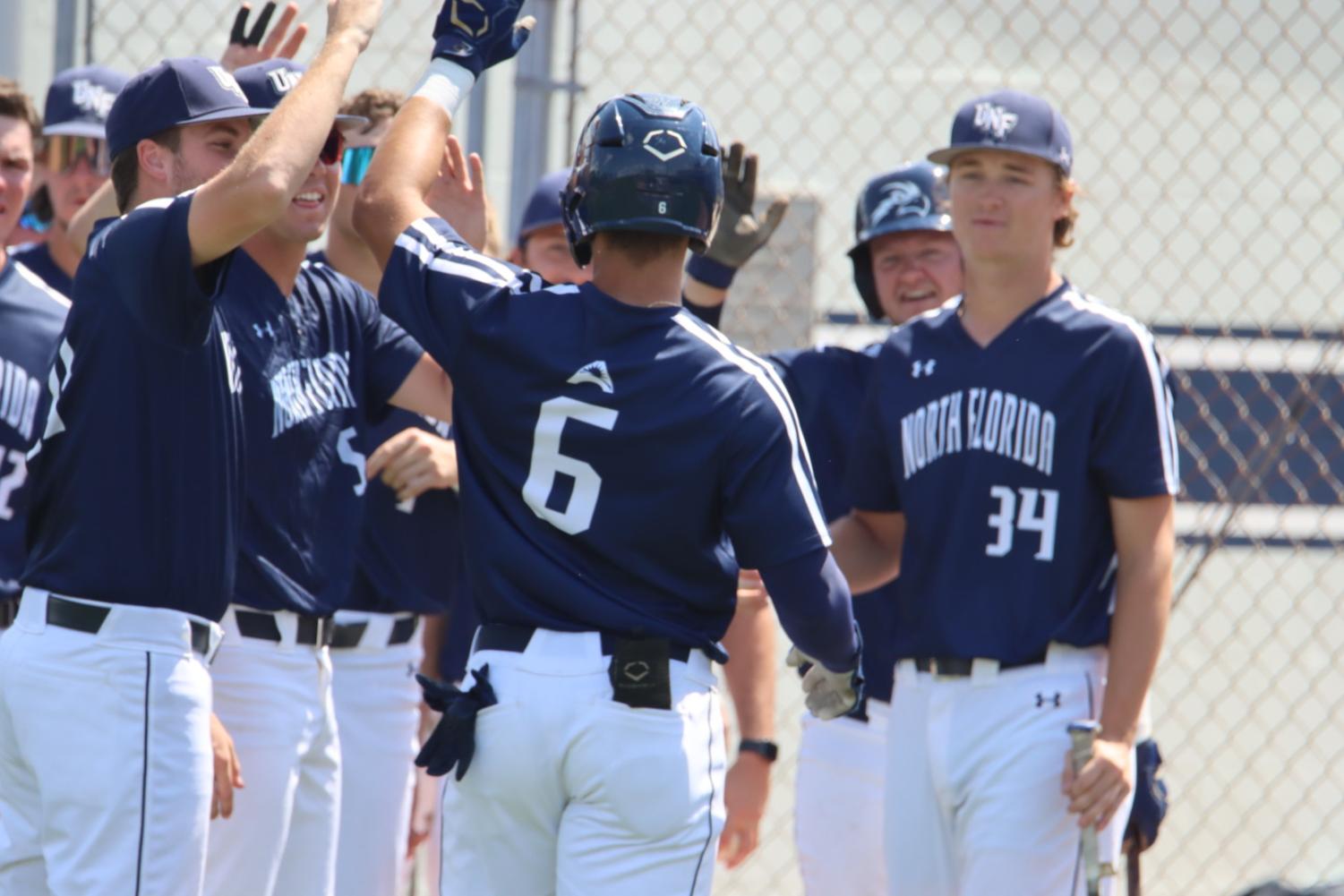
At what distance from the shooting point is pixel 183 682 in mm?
3029

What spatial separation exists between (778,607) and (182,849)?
43.4 inches

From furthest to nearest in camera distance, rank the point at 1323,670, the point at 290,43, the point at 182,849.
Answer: the point at 1323,670, the point at 290,43, the point at 182,849

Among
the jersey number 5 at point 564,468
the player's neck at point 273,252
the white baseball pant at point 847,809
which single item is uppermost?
the player's neck at point 273,252

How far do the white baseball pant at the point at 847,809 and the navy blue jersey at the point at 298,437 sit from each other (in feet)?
4.13

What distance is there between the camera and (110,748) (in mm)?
2941

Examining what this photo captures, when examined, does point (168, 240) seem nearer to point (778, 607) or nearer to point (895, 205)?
point (778, 607)

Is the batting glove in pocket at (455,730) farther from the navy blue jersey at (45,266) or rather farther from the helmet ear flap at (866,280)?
the navy blue jersey at (45,266)

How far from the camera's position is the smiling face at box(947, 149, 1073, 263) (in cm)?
371

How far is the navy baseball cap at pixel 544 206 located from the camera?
182 inches

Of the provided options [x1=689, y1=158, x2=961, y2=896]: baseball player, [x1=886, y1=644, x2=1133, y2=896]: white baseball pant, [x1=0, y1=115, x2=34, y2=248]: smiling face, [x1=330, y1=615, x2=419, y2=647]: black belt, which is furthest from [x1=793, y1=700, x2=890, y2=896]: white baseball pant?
[x1=0, y1=115, x2=34, y2=248]: smiling face

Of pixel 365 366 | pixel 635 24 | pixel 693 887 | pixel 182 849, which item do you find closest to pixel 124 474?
pixel 182 849

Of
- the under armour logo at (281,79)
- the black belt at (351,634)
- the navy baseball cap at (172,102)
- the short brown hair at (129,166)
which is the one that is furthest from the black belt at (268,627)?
the under armour logo at (281,79)

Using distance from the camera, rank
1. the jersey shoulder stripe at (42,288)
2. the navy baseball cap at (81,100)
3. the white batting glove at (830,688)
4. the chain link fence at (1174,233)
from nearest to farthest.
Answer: the white batting glove at (830,688) < the jersey shoulder stripe at (42,288) < the navy baseball cap at (81,100) < the chain link fence at (1174,233)

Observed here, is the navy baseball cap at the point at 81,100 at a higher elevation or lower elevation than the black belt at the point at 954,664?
higher
